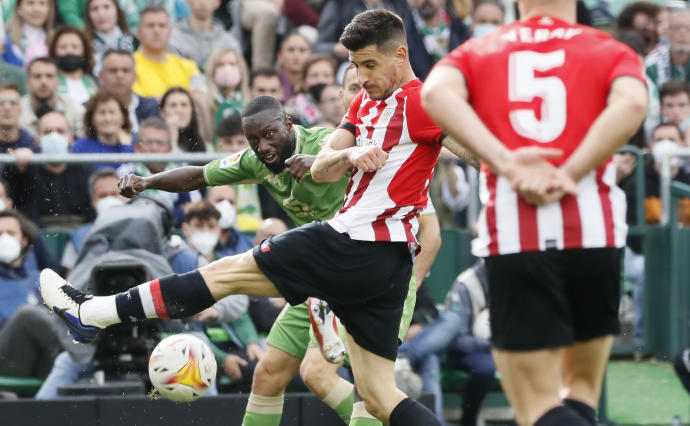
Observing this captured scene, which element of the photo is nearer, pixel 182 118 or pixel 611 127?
pixel 611 127

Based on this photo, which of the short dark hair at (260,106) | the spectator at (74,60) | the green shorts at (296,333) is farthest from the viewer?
the spectator at (74,60)

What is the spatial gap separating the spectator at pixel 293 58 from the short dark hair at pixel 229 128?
6.31 ft

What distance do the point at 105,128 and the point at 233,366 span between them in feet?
7.22

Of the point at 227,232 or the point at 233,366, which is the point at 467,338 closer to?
the point at 233,366

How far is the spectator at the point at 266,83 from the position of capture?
1044 centimetres

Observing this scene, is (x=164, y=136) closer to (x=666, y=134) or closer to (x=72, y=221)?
(x=72, y=221)

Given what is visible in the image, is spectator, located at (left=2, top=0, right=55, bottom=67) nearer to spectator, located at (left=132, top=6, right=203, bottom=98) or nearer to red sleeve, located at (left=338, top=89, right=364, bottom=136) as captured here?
spectator, located at (left=132, top=6, right=203, bottom=98)

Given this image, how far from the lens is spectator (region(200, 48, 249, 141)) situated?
10258 mm

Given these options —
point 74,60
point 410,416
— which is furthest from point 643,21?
point 410,416

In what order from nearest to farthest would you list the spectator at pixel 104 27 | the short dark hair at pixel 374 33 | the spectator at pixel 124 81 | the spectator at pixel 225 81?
the short dark hair at pixel 374 33 < the spectator at pixel 124 81 < the spectator at pixel 225 81 < the spectator at pixel 104 27

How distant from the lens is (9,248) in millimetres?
8219

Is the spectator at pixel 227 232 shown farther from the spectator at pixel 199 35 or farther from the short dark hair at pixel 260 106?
the spectator at pixel 199 35

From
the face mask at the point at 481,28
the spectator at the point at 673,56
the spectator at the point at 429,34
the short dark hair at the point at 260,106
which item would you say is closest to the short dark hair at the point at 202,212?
the short dark hair at the point at 260,106

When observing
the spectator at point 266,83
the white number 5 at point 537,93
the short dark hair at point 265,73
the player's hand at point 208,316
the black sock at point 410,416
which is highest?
the white number 5 at point 537,93
